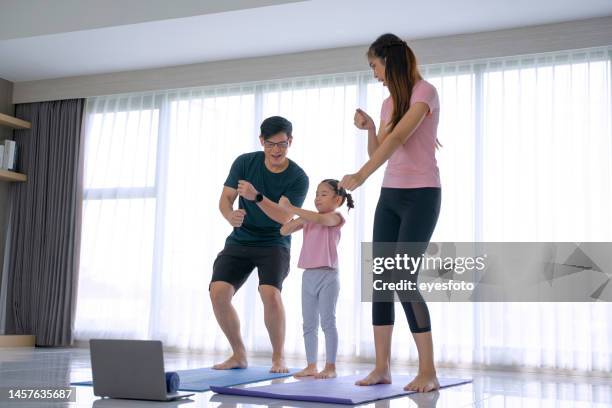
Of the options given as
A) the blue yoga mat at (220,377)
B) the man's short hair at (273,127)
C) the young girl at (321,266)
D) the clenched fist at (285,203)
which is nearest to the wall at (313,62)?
the man's short hair at (273,127)

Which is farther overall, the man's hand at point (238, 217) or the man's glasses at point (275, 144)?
the man's glasses at point (275, 144)

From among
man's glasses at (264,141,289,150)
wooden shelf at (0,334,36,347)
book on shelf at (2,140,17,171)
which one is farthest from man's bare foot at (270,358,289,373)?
book on shelf at (2,140,17,171)

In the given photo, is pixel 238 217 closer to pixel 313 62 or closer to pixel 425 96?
pixel 425 96

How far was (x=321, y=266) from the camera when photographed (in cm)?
322

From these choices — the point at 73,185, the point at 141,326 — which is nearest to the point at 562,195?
the point at 141,326

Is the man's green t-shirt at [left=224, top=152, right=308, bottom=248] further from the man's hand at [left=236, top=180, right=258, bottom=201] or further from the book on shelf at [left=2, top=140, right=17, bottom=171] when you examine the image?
the book on shelf at [left=2, top=140, right=17, bottom=171]

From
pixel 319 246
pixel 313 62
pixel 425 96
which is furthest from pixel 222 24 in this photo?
pixel 425 96

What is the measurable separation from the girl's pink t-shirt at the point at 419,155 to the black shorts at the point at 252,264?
91 centimetres

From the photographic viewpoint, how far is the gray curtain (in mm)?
5723

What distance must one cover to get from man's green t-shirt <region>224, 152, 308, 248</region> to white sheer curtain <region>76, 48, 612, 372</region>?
144 cm

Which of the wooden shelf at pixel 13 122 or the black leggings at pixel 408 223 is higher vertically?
the wooden shelf at pixel 13 122

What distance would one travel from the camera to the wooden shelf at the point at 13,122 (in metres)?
5.80

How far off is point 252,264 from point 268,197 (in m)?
0.34

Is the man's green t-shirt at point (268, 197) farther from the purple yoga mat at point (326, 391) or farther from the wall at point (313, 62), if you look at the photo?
the wall at point (313, 62)
